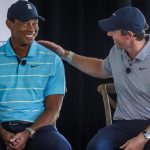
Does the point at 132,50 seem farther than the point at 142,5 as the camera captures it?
No

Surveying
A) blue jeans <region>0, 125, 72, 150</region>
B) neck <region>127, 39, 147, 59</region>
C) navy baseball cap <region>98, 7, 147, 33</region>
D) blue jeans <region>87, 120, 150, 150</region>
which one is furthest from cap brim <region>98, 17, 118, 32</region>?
blue jeans <region>0, 125, 72, 150</region>

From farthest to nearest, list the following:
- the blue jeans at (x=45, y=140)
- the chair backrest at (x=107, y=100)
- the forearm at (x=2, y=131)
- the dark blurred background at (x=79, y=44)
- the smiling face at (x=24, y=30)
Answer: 1. the dark blurred background at (x=79, y=44)
2. the chair backrest at (x=107, y=100)
3. the smiling face at (x=24, y=30)
4. the forearm at (x=2, y=131)
5. the blue jeans at (x=45, y=140)

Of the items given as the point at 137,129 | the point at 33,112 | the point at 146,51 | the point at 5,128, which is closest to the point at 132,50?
the point at 146,51

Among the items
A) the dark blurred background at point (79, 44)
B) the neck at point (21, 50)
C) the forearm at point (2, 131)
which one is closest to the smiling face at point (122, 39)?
the neck at point (21, 50)

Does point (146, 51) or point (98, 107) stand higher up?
point (146, 51)

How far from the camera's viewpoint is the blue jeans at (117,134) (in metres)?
2.34

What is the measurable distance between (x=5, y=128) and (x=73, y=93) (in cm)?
95

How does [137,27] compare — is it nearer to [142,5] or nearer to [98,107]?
[142,5]

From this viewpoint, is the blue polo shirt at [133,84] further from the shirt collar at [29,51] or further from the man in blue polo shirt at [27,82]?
the shirt collar at [29,51]

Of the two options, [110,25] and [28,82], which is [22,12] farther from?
[110,25]

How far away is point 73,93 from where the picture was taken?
326 cm

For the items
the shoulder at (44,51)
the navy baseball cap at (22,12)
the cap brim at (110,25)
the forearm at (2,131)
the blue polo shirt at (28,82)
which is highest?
the navy baseball cap at (22,12)

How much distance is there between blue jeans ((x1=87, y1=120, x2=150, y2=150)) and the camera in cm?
234

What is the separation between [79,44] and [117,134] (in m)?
1.00
